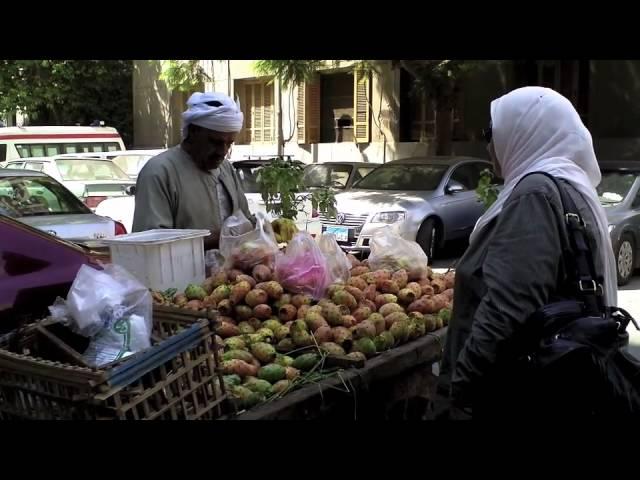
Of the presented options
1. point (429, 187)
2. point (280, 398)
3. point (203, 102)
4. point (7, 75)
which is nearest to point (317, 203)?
point (203, 102)

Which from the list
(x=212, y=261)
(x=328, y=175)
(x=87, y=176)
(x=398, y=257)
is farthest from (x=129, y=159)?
(x=398, y=257)

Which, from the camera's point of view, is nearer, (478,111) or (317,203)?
(317,203)

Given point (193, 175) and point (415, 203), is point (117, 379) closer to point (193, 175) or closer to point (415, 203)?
point (193, 175)

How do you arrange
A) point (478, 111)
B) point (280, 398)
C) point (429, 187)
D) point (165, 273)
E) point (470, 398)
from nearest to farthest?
point (470, 398), point (280, 398), point (165, 273), point (429, 187), point (478, 111)

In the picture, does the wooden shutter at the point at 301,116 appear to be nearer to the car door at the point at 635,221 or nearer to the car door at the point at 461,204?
the car door at the point at 461,204

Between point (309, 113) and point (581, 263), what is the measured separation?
1835cm

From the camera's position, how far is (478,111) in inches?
695

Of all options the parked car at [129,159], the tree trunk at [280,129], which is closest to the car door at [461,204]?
the parked car at [129,159]

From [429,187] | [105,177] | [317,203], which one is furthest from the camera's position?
[105,177]

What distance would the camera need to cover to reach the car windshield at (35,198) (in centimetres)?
782
